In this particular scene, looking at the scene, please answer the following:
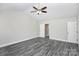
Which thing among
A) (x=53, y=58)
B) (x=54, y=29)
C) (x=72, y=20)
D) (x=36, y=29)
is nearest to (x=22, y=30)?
(x=36, y=29)

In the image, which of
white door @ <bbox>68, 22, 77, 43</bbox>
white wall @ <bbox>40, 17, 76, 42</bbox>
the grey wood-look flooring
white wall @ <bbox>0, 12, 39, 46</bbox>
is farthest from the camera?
white wall @ <bbox>40, 17, 76, 42</bbox>

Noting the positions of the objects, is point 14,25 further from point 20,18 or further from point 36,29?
point 36,29

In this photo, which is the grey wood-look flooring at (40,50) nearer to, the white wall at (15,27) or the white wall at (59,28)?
the white wall at (15,27)

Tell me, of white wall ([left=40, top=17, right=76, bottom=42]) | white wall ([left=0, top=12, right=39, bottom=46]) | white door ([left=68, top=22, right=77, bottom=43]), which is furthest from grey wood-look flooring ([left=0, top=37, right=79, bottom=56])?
white wall ([left=40, top=17, right=76, bottom=42])

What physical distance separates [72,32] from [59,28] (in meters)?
1.24

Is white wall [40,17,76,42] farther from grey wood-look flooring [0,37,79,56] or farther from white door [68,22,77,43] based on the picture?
grey wood-look flooring [0,37,79,56]

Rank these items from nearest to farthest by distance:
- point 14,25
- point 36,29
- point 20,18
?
point 14,25
point 20,18
point 36,29

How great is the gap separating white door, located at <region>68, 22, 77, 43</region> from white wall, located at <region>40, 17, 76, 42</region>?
27cm

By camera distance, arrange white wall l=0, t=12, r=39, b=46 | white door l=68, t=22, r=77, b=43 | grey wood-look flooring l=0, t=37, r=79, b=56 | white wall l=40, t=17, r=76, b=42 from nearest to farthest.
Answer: grey wood-look flooring l=0, t=37, r=79, b=56 → white wall l=0, t=12, r=39, b=46 → white door l=68, t=22, r=77, b=43 → white wall l=40, t=17, r=76, b=42

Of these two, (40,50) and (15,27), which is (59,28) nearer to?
(40,50)

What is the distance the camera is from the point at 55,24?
23.4ft

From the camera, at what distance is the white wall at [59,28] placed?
6.39 m

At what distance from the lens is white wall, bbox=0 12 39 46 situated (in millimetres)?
4910

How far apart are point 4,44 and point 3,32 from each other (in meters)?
0.86
